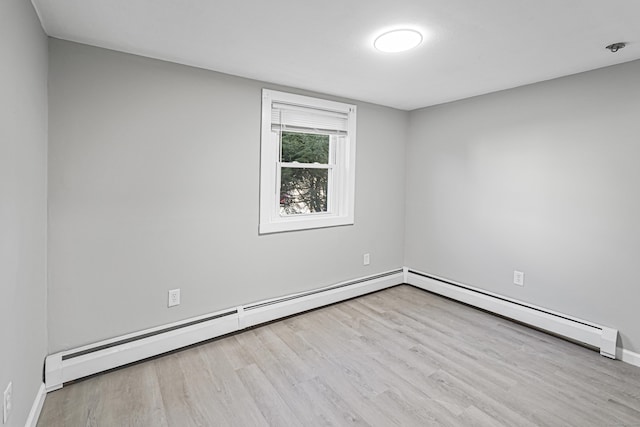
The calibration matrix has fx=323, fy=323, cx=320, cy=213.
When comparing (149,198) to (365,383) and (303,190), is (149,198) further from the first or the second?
(365,383)

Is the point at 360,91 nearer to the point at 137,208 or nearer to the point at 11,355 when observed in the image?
the point at 137,208

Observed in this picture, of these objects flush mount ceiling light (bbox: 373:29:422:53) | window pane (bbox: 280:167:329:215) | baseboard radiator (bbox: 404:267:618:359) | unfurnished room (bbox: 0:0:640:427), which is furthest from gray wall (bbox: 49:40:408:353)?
baseboard radiator (bbox: 404:267:618:359)

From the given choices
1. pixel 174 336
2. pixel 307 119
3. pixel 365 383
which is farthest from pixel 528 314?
pixel 174 336

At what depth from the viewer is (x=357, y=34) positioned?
1.97m

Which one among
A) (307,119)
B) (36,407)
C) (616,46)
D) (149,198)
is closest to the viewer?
(36,407)

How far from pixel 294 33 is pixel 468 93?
2106 millimetres

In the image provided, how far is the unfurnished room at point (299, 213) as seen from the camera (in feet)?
5.84

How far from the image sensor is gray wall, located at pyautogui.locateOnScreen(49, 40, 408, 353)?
2.10m

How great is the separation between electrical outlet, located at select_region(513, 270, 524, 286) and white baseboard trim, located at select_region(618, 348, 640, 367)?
0.82 metres

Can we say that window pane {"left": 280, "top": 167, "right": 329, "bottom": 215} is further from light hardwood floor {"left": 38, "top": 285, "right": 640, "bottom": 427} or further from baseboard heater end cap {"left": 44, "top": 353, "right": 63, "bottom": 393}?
baseboard heater end cap {"left": 44, "top": 353, "right": 63, "bottom": 393}

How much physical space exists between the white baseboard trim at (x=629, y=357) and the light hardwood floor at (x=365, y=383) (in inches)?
2.7

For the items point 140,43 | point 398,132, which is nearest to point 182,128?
point 140,43

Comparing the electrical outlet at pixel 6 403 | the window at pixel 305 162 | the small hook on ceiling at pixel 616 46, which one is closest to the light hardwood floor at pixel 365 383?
the electrical outlet at pixel 6 403

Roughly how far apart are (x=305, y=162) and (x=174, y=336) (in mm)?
2014
